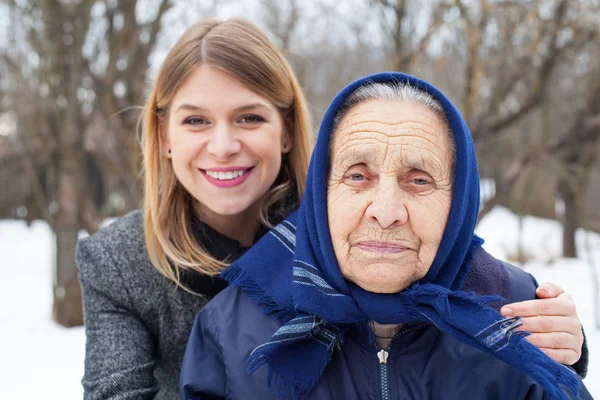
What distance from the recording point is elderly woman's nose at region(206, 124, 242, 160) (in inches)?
83.7

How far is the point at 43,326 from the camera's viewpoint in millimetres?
6586

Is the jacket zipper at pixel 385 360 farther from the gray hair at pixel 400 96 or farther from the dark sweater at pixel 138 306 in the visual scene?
the dark sweater at pixel 138 306

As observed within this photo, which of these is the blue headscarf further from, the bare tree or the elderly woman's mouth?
the bare tree

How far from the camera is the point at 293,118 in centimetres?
251

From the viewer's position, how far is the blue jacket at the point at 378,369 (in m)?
1.57

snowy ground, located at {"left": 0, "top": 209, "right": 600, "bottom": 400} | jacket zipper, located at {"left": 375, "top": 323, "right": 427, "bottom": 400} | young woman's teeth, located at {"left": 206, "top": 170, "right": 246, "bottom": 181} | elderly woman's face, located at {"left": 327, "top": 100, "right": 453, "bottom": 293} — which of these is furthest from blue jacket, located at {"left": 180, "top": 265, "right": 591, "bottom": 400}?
snowy ground, located at {"left": 0, "top": 209, "right": 600, "bottom": 400}

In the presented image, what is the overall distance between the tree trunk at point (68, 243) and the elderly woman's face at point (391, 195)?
5.36 m

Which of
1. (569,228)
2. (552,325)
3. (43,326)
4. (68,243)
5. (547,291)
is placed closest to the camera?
(552,325)

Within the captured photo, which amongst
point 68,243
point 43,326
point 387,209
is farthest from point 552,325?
point 43,326

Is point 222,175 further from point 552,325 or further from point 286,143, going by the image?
point 552,325

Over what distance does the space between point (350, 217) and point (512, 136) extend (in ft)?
46.1

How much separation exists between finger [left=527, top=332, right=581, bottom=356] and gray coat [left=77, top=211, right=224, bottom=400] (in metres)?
1.35

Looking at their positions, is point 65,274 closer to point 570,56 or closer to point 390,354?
point 390,354

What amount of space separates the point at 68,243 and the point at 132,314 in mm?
4491
